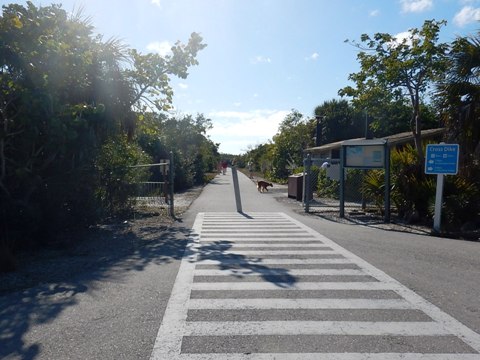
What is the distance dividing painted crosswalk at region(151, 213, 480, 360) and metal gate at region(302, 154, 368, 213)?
24.5 feet

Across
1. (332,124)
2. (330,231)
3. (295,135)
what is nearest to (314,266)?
(330,231)

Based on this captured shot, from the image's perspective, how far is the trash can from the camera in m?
19.9

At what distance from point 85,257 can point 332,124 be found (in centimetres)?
4272

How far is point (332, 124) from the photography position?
4806 cm

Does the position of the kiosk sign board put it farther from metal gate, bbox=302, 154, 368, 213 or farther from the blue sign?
the blue sign

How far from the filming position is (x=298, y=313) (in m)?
5.00

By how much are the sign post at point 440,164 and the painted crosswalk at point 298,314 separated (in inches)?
162

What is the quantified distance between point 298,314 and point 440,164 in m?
7.71

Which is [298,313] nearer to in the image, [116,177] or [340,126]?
[116,177]

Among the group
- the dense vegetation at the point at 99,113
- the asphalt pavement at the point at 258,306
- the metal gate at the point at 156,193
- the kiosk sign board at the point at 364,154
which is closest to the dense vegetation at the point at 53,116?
the dense vegetation at the point at 99,113

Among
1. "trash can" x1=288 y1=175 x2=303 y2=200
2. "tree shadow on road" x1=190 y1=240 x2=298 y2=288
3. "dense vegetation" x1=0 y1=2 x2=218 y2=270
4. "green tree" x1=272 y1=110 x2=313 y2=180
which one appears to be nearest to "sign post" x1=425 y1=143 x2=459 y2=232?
"tree shadow on road" x1=190 y1=240 x2=298 y2=288

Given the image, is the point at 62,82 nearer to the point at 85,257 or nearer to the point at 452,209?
the point at 85,257

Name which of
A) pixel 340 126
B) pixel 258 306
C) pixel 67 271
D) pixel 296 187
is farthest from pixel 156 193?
pixel 340 126

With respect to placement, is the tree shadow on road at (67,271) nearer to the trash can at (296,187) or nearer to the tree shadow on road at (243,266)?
the tree shadow on road at (243,266)
